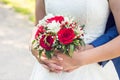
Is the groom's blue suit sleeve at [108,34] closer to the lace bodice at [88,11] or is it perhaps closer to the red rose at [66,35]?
the lace bodice at [88,11]

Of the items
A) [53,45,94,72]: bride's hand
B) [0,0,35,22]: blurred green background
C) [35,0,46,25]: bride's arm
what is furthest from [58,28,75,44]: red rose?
[0,0,35,22]: blurred green background

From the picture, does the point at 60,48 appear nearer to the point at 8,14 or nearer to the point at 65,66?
the point at 65,66

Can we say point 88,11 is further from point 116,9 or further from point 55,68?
point 55,68

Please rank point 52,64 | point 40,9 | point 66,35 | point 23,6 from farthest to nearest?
point 23,6
point 40,9
point 52,64
point 66,35

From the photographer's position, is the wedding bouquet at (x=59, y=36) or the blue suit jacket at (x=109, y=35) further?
the blue suit jacket at (x=109, y=35)

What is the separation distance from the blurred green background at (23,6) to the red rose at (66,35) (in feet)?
19.4

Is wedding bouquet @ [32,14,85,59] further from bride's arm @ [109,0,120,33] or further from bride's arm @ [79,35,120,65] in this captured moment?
bride's arm @ [109,0,120,33]

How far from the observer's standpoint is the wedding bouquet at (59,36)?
9.21 ft

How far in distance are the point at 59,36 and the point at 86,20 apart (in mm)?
310

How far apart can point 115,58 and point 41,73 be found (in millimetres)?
536

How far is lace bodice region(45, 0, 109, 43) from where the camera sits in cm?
297

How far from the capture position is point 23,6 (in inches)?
373

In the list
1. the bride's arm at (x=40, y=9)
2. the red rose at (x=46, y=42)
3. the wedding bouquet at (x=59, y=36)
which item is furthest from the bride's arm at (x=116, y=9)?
the bride's arm at (x=40, y=9)

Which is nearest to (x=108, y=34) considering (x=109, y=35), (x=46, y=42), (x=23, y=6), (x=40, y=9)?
(x=109, y=35)
